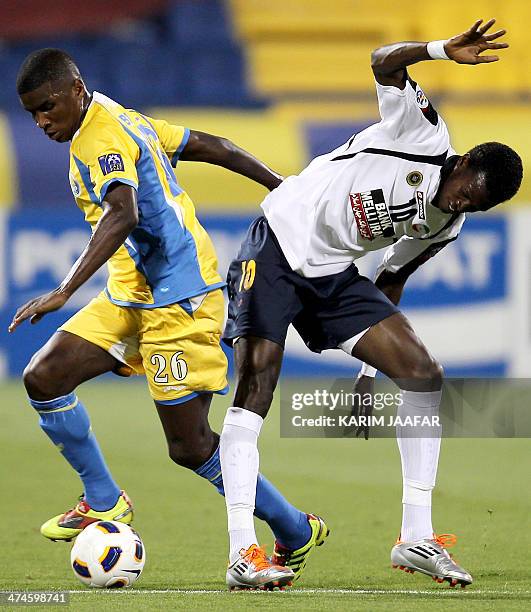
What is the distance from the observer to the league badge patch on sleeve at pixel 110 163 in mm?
4500

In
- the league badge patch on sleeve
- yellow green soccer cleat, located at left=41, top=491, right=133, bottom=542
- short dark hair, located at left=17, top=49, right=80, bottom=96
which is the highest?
short dark hair, located at left=17, top=49, right=80, bottom=96

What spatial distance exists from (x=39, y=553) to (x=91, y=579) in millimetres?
874

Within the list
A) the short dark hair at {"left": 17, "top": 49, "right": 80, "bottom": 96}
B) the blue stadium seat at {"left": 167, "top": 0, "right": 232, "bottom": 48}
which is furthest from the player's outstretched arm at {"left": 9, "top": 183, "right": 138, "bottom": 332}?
the blue stadium seat at {"left": 167, "top": 0, "right": 232, "bottom": 48}

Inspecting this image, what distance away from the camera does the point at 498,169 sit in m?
4.37

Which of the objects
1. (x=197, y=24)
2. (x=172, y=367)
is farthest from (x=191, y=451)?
(x=197, y=24)

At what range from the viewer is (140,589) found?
441cm

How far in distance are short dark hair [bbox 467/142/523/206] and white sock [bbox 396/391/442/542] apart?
0.80m

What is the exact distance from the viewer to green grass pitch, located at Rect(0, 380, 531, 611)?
425 centimetres

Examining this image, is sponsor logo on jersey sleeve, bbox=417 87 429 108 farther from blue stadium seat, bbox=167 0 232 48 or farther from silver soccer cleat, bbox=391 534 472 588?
blue stadium seat, bbox=167 0 232 48

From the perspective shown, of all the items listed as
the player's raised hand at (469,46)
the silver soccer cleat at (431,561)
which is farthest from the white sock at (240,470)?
the player's raised hand at (469,46)

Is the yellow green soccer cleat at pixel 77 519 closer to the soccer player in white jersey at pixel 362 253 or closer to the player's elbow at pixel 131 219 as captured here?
the soccer player in white jersey at pixel 362 253

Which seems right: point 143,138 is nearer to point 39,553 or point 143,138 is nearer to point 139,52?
point 39,553

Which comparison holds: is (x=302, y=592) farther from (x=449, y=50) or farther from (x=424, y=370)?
(x=449, y=50)

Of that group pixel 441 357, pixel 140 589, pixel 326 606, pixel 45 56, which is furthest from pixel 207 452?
pixel 441 357
